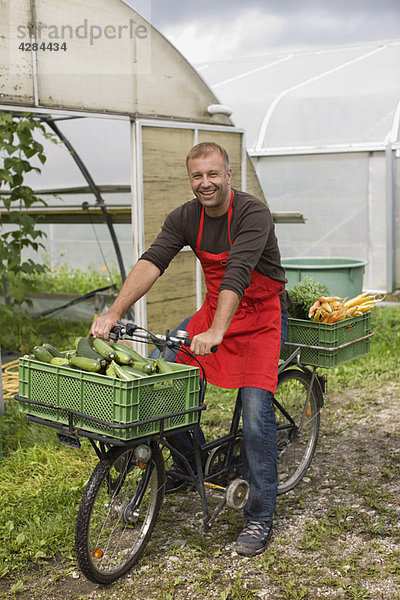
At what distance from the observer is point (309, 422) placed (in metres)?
4.38

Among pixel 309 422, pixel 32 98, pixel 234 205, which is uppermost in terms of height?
pixel 32 98

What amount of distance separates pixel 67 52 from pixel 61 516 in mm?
3691

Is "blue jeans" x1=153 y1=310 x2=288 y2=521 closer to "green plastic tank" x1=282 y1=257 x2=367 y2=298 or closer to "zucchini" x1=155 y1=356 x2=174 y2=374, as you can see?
"zucchini" x1=155 y1=356 x2=174 y2=374

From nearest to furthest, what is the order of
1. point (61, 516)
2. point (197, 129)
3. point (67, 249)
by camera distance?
point (61, 516) < point (197, 129) < point (67, 249)

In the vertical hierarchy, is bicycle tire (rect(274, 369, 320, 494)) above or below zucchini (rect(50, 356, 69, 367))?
below

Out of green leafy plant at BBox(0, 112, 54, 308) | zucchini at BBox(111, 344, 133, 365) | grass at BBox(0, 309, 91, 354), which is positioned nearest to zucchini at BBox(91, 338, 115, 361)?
zucchini at BBox(111, 344, 133, 365)

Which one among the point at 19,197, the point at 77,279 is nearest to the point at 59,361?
the point at 19,197

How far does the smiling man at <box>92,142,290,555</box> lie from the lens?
3338mm

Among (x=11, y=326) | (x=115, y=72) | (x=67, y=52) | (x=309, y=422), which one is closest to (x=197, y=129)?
(x=115, y=72)

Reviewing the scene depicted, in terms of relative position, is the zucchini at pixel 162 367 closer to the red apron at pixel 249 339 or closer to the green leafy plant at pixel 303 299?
the red apron at pixel 249 339

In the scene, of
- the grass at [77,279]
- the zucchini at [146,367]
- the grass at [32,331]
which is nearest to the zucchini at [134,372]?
the zucchini at [146,367]

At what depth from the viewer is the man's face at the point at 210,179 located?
10.8 feet

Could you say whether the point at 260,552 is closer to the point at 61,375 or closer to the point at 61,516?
the point at 61,516

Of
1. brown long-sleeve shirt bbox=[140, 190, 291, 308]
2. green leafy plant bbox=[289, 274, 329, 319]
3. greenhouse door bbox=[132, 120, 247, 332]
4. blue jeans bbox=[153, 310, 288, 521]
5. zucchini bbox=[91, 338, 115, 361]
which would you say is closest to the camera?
zucchini bbox=[91, 338, 115, 361]
